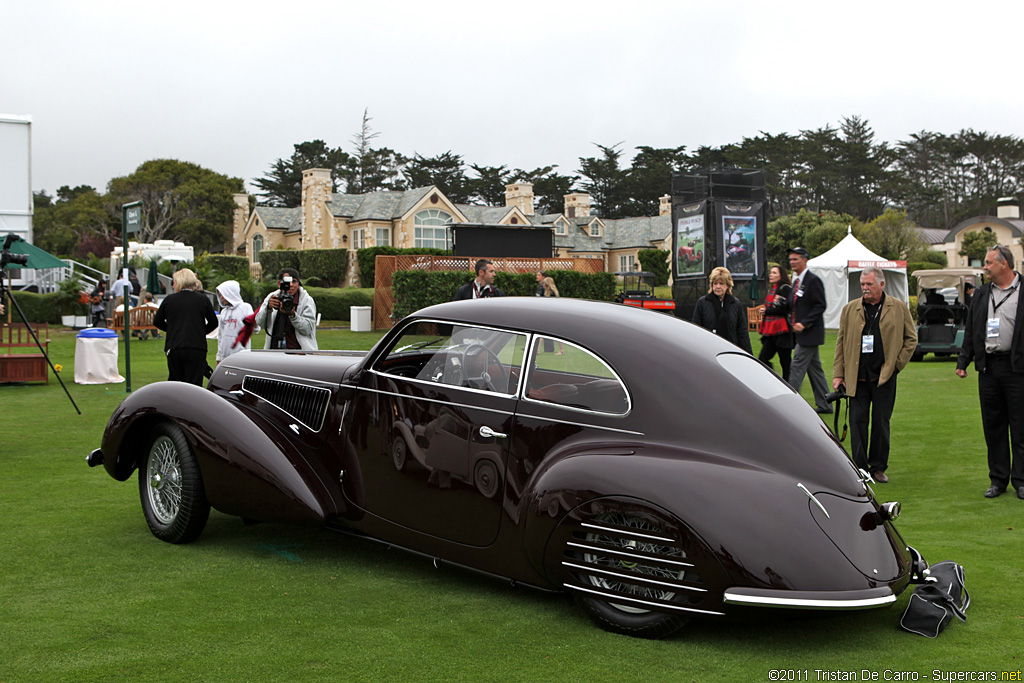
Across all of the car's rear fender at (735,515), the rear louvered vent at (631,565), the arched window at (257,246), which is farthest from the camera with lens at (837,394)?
the arched window at (257,246)

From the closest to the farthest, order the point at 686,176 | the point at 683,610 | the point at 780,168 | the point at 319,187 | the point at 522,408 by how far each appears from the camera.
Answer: the point at 683,610, the point at 522,408, the point at 686,176, the point at 319,187, the point at 780,168

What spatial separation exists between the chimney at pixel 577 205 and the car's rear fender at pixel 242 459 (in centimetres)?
6706

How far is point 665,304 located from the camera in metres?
32.7

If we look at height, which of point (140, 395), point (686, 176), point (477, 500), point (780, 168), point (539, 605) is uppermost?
point (780, 168)

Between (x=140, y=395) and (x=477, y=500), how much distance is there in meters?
2.62

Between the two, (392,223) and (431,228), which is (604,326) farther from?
(431,228)

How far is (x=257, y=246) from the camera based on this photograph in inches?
2527

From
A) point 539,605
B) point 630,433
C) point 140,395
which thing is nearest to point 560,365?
point 630,433

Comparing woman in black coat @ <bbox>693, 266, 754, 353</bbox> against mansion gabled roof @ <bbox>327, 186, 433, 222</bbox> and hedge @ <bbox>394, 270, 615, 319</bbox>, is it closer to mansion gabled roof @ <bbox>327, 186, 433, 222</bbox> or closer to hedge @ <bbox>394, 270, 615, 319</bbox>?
hedge @ <bbox>394, 270, 615, 319</bbox>

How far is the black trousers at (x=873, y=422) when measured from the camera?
7254 mm

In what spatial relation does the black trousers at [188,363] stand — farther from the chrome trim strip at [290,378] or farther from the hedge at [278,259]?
the hedge at [278,259]

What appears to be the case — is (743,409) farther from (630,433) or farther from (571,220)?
(571,220)

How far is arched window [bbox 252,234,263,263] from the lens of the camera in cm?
6351

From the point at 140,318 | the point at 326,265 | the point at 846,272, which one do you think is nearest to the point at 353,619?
the point at 140,318
